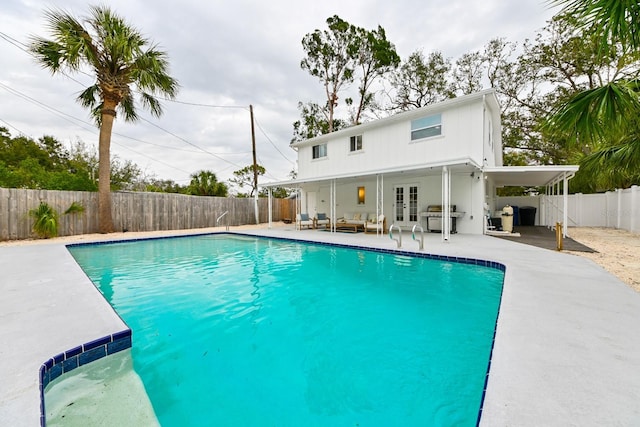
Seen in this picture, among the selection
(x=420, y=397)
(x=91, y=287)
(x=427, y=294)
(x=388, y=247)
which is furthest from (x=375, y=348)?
(x=388, y=247)

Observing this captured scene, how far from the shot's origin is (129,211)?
Answer: 12844 millimetres

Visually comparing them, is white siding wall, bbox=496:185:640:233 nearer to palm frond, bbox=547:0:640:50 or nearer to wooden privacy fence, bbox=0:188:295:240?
palm frond, bbox=547:0:640:50

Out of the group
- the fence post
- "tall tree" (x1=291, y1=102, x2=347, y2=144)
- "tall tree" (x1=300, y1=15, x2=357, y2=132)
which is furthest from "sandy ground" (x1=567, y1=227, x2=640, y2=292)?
"tall tree" (x1=291, y1=102, x2=347, y2=144)

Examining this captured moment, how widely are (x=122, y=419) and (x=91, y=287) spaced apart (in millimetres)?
2938

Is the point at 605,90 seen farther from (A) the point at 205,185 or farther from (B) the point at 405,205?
(A) the point at 205,185

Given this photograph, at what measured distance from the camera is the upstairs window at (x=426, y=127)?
10859mm

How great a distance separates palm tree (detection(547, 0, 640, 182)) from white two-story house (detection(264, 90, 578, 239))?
439 cm

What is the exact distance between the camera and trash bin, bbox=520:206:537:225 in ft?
47.7

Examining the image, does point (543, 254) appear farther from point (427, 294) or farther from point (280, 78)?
point (280, 78)

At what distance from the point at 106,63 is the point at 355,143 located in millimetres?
10548

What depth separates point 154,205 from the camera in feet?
44.7

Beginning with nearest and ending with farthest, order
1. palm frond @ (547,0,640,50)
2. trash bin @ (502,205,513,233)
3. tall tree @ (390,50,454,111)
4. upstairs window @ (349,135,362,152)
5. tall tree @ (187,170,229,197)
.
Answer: palm frond @ (547,0,640,50)
trash bin @ (502,205,513,233)
upstairs window @ (349,135,362,152)
tall tree @ (187,170,229,197)
tall tree @ (390,50,454,111)

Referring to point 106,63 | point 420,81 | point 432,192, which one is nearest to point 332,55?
point 420,81

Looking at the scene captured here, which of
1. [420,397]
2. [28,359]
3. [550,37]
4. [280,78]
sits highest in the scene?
[550,37]
